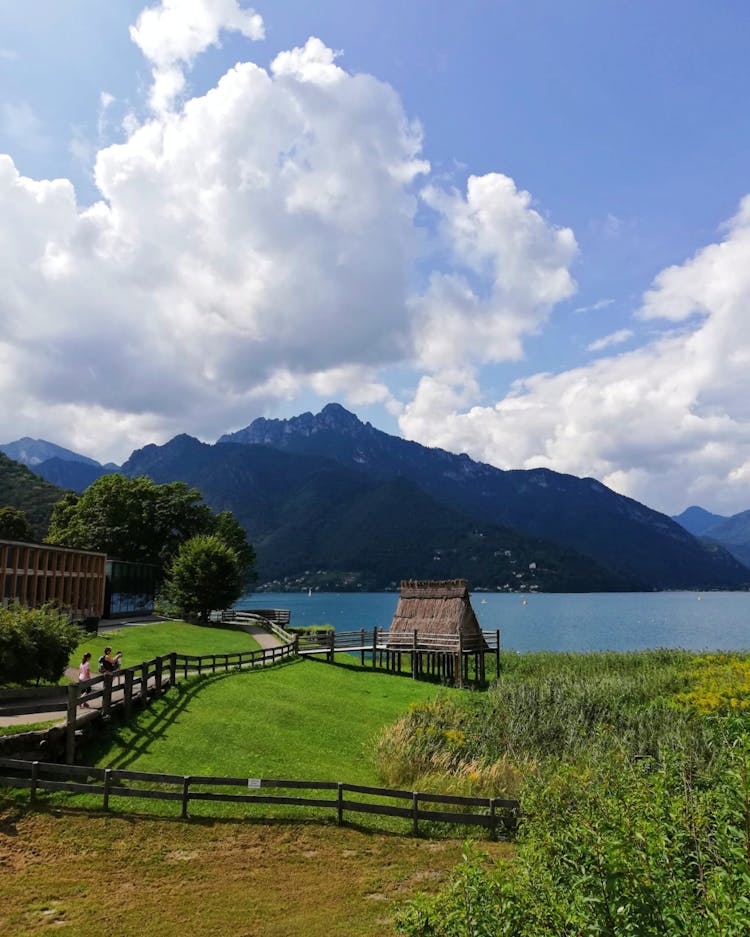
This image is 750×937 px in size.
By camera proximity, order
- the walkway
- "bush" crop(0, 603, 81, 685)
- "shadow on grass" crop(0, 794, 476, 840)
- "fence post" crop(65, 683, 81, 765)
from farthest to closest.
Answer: "bush" crop(0, 603, 81, 685), the walkway, "fence post" crop(65, 683, 81, 765), "shadow on grass" crop(0, 794, 476, 840)

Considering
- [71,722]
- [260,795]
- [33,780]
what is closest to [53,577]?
[71,722]

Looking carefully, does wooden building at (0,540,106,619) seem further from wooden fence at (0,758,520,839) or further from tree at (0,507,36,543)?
tree at (0,507,36,543)

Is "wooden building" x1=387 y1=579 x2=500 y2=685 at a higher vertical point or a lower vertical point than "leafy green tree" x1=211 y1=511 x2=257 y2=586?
lower

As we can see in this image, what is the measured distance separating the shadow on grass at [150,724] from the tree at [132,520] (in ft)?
140

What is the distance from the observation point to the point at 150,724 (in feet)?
64.1

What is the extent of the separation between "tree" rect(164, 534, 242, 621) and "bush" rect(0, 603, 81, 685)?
30.3 m

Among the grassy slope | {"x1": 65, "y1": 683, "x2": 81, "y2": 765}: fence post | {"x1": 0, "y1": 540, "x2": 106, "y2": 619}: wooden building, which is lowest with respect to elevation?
the grassy slope

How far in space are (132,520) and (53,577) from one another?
2513cm

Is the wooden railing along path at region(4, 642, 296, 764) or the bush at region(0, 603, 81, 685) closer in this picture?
the wooden railing along path at region(4, 642, 296, 764)

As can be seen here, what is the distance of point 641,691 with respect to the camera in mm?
30766

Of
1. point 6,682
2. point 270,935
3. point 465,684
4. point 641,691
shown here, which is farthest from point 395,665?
point 270,935

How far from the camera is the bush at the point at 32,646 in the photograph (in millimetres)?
20375

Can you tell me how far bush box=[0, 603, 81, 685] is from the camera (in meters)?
20.4

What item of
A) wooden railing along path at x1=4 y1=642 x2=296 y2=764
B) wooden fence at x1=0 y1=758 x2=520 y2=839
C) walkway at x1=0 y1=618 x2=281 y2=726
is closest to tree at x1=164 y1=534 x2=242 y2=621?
walkway at x1=0 y1=618 x2=281 y2=726
